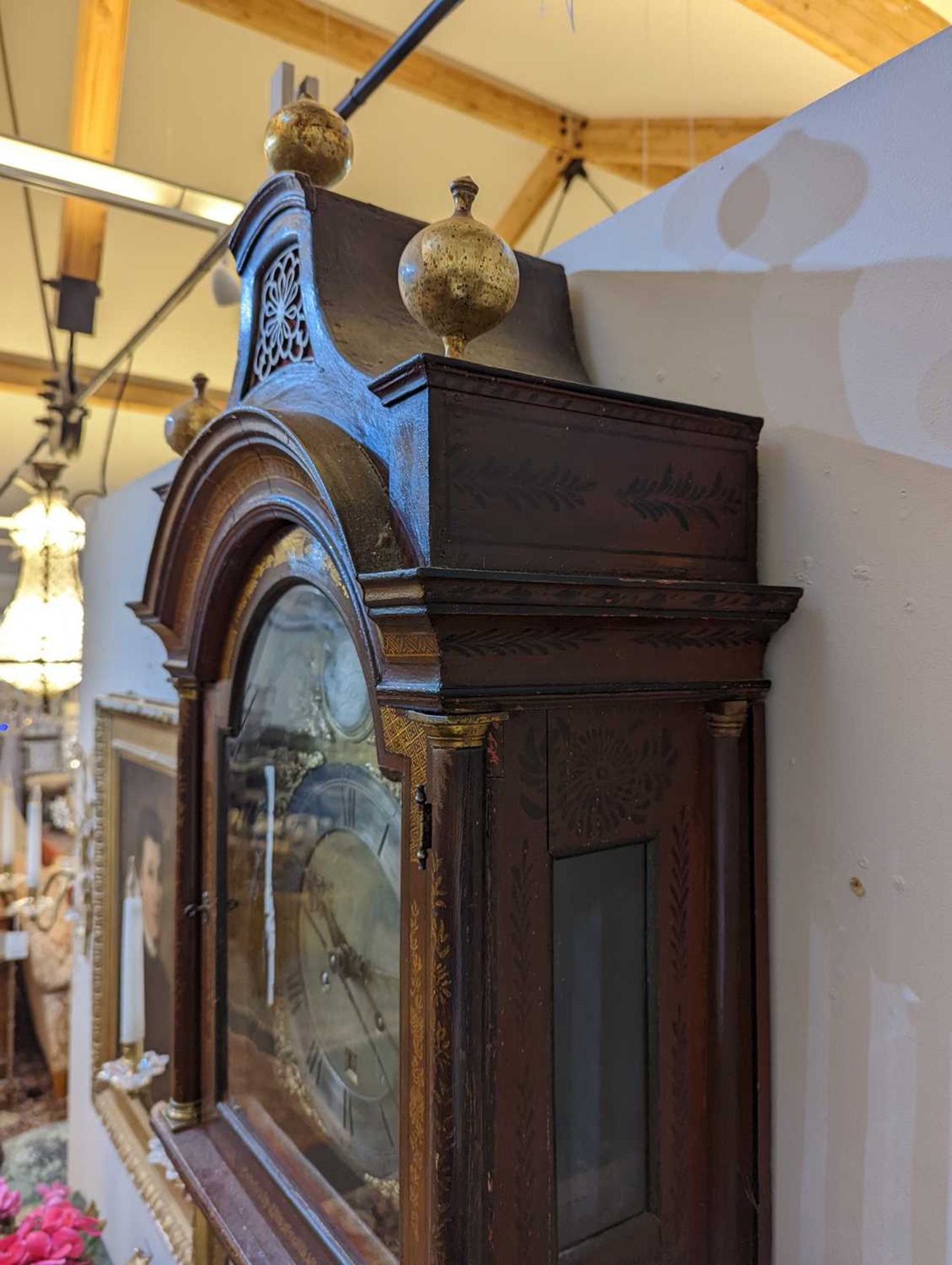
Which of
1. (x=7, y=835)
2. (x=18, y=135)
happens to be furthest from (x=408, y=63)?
(x=7, y=835)

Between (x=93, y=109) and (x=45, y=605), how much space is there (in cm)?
149

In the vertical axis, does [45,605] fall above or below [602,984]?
above

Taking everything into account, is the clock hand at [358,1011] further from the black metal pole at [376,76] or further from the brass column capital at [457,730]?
the black metal pole at [376,76]

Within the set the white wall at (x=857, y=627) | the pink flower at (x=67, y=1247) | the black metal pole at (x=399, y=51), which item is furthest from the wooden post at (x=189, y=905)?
the black metal pole at (x=399, y=51)

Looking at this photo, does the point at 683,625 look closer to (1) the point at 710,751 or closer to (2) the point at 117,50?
(1) the point at 710,751

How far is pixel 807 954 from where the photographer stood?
2.84 feet

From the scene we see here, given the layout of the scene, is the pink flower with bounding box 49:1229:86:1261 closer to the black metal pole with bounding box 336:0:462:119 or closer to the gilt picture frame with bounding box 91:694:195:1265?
the gilt picture frame with bounding box 91:694:195:1265

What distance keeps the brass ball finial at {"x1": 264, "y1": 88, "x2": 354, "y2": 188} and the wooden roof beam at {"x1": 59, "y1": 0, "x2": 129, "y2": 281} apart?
1271mm

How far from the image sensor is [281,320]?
0.98 m

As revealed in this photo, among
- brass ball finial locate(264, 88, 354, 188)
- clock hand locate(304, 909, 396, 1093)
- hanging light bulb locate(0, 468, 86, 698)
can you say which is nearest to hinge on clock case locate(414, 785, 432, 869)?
clock hand locate(304, 909, 396, 1093)

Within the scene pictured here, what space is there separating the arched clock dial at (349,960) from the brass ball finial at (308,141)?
72cm

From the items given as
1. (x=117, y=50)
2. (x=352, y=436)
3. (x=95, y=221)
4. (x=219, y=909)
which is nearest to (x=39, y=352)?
(x=95, y=221)

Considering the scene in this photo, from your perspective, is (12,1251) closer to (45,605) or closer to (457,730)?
(45,605)

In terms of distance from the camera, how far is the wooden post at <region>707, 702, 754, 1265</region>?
838 mm
